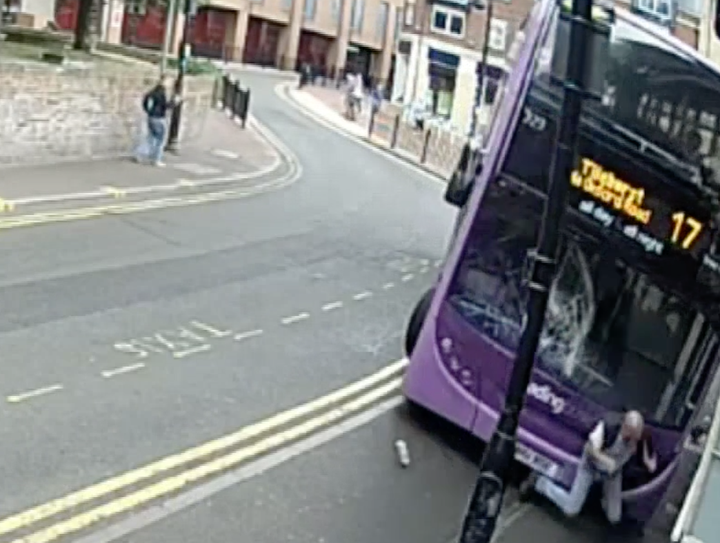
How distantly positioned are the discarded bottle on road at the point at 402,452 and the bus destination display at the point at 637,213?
A: 271 cm

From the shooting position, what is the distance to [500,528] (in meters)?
10.7

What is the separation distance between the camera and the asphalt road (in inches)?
408

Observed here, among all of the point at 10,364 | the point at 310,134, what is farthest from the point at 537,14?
the point at 310,134

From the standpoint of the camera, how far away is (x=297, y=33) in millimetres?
85750

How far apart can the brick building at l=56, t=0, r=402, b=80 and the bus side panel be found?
186 feet

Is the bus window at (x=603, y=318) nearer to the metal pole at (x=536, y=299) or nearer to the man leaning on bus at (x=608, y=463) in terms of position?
the man leaning on bus at (x=608, y=463)

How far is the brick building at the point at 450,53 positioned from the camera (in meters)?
62.5

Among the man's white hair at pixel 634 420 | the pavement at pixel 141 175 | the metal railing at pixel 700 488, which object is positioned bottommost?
the pavement at pixel 141 175

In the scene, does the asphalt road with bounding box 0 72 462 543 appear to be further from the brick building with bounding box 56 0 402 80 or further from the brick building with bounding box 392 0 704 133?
the brick building with bounding box 56 0 402 80

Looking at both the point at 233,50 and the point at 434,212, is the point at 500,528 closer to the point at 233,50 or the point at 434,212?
the point at 434,212

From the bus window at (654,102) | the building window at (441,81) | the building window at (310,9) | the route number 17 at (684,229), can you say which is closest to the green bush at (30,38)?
the bus window at (654,102)

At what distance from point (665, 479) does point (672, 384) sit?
2.84ft

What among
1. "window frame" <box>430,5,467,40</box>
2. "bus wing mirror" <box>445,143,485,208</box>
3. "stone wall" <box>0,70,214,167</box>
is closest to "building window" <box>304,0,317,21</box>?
"window frame" <box>430,5,467,40</box>

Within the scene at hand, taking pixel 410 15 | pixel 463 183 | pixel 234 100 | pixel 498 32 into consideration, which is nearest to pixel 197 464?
pixel 463 183
